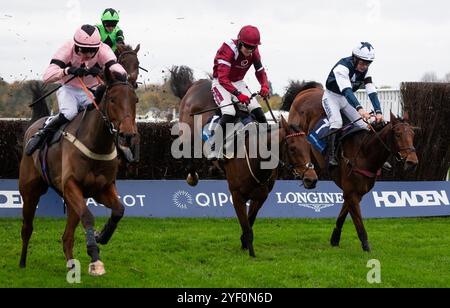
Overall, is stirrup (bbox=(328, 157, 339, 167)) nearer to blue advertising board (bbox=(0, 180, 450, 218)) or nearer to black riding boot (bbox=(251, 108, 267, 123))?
black riding boot (bbox=(251, 108, 267, 123))

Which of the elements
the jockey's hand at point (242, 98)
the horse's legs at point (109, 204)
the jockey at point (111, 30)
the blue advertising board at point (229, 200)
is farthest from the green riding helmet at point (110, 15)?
the horse's legs at point (109, 204)

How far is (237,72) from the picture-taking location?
999 centimetres

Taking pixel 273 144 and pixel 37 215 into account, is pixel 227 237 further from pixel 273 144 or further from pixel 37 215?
pixel 37 215

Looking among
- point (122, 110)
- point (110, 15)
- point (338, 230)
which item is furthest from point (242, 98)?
point (110, 15)

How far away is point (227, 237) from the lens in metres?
10.6

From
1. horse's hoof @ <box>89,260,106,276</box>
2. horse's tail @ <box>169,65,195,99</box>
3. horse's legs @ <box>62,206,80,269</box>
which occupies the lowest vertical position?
horse's hoof @ <box>89,260,106,276</box>

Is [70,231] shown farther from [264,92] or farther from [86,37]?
[264,92]

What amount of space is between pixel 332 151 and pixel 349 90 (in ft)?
3.00

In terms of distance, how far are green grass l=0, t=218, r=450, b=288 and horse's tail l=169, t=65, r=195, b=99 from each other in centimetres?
212

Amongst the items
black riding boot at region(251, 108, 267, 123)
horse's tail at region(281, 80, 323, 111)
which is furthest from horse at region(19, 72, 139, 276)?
horse's tail at region(281, 80, 323, 111)

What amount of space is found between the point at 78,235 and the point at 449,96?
25.2ft

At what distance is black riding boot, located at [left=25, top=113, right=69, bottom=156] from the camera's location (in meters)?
8.09
